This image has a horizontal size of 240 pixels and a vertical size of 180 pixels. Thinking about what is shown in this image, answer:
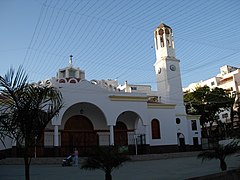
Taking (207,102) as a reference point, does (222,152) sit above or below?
below

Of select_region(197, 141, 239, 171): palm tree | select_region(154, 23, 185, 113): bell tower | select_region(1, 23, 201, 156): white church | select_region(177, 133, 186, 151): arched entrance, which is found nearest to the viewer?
select_region(197, 141, 239, 171): palm tree

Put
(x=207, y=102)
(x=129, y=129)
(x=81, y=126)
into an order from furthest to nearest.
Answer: (x=207, y=102)
(x=129, y=129)
(x=81, y=126)

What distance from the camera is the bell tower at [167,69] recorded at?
3375cm

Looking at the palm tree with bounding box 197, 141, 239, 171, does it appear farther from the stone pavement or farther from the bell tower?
the bell tower

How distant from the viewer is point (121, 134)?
93.2 feet

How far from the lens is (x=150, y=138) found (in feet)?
91.6

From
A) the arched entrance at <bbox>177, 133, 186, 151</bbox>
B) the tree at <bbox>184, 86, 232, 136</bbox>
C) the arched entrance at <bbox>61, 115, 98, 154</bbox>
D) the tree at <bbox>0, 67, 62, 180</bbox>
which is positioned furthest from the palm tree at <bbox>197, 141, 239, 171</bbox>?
the tree at <bbox>184, 86, 232, 136</bbox>

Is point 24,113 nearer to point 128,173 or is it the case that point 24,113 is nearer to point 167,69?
point 128,173

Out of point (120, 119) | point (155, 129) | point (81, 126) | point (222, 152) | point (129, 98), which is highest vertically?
point (129, 98)

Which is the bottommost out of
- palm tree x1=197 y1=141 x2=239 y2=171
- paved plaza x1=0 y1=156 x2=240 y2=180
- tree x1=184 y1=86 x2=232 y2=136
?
paved plaza x1=0 y1=156 x2=240 y2=180

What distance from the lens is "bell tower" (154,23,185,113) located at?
111 feet

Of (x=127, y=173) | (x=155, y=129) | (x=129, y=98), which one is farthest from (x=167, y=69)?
(x=127, y=173)

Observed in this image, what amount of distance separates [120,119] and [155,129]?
11.8 feet

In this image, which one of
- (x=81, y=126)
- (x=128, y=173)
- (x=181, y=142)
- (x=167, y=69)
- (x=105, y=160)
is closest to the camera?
(x=105, y=160)
